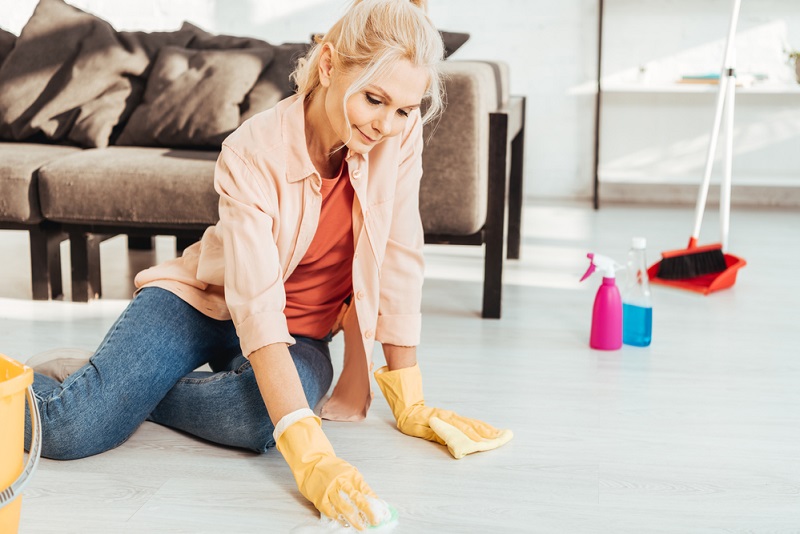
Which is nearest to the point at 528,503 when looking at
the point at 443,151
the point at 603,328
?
the point at 603,328

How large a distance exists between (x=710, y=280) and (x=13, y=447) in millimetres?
2286

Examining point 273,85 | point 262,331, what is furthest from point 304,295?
point 273,85

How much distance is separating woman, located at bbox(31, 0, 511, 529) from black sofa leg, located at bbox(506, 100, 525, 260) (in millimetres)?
1457

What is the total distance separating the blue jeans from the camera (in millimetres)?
1577

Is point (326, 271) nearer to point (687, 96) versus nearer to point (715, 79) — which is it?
point (715, 79)

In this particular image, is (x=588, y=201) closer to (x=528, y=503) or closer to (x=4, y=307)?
(x=4, y=307)

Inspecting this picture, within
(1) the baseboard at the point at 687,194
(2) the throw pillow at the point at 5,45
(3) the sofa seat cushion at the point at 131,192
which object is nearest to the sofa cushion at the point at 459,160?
(3) the sofa seat cushion at the point at 131,192

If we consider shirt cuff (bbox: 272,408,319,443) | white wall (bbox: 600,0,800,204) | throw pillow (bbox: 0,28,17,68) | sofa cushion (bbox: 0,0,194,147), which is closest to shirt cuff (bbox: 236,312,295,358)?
shirt cuff (bbox: 272,408,319,443)

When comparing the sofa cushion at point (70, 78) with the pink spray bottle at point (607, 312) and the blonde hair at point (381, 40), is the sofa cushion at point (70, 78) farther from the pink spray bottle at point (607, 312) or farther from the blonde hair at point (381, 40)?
the blonde hair at point (381, 40)

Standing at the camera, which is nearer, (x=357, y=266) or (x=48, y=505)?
(x=48, y=505)

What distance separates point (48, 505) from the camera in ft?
4.78

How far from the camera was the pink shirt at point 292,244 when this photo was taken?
149 centimetres

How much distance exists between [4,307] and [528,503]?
5.69 feet

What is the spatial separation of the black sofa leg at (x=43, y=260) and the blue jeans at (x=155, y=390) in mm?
1111
